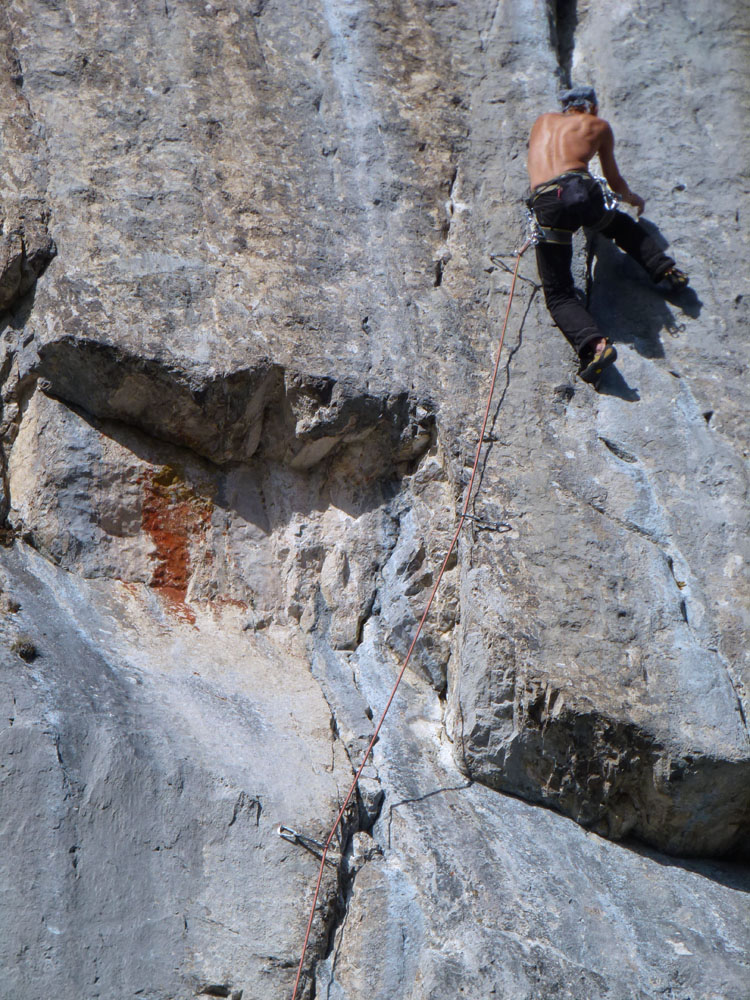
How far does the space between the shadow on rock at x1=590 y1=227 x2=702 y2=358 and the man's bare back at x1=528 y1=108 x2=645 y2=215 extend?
29 centimetres

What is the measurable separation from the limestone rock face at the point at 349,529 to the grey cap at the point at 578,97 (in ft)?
1.03

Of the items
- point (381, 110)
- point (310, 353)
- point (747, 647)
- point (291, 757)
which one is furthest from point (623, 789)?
point (381, 110)

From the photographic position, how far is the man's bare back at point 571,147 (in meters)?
4.69

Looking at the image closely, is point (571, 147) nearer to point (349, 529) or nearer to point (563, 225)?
point (563, 225)

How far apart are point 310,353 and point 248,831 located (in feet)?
6.14

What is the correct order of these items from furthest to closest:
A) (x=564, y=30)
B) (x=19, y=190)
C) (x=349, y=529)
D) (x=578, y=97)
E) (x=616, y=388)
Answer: (x=564, y=30), (x=578, y=97), (x=616, y=388), (x=19, y=190), (x=349, y=529)

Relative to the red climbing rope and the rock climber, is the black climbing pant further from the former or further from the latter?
the red climbing rope

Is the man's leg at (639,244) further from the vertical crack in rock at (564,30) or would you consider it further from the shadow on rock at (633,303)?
the vertical crack in rock at (564,30)

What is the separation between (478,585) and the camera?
3.78 m

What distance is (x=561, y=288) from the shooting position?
456cm

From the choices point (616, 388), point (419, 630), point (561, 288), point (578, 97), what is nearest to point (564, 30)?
point (578, 97)

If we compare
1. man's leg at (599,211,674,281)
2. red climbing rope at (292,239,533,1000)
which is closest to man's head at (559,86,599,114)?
man's leg at (599,211,674,281)

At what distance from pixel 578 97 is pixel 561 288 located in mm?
1058

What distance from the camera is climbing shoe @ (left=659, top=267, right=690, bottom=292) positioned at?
471cm
